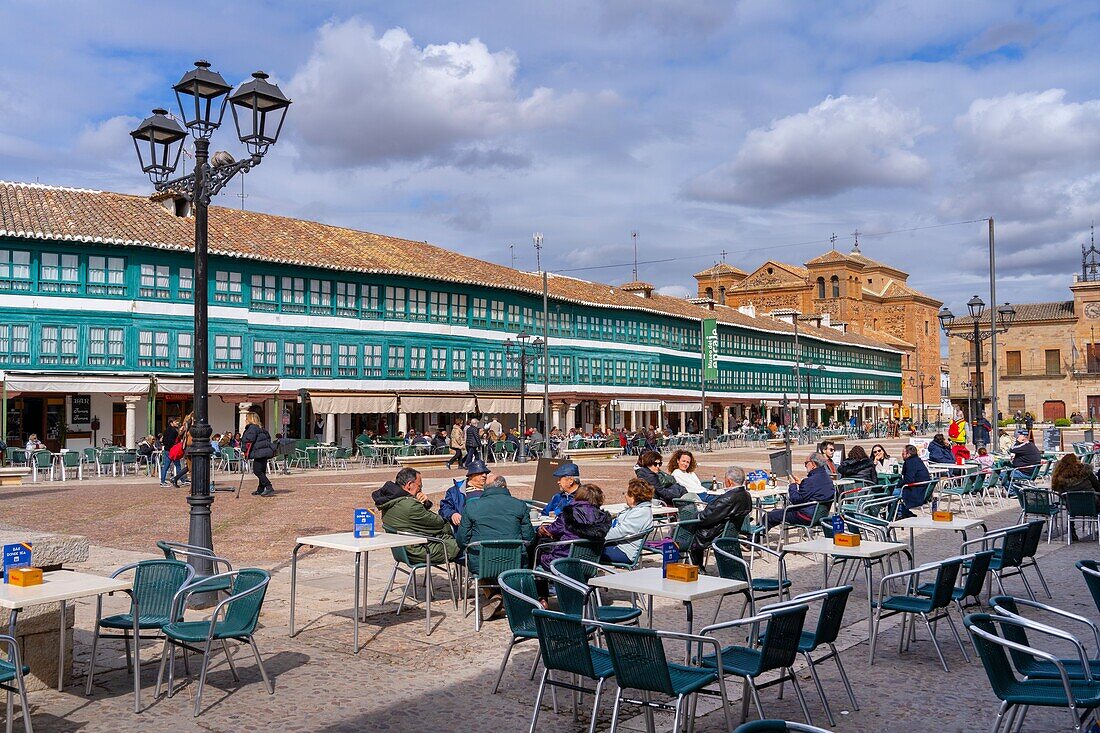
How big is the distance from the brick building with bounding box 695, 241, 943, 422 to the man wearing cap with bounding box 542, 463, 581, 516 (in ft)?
280

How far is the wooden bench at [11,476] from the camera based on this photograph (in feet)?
79.4

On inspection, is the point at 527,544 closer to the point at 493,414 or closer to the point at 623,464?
the point at 623,464

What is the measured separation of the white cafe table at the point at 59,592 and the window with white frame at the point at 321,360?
1265 inches

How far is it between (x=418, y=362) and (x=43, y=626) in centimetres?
3579

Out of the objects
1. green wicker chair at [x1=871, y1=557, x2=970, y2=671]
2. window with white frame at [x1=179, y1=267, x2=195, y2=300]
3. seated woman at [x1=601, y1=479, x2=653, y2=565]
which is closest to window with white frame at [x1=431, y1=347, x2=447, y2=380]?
window with white frame at [x1=179, y1=267, x2=195, y2=300]

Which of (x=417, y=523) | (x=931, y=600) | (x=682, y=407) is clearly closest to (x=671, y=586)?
(x=931, y=600)

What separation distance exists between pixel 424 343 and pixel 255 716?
36614mm

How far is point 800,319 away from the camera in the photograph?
86875 mm

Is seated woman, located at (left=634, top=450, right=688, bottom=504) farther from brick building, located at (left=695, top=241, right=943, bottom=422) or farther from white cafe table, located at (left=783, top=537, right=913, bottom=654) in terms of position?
brick building, located at (left=695, top=241, right=943, bottom=422)

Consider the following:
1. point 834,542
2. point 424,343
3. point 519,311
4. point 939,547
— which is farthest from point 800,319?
point 834,542

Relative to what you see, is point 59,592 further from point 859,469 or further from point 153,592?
point 859,469

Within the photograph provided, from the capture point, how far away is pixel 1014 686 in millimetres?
4793

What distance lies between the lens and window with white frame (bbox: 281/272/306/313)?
37.3 meters

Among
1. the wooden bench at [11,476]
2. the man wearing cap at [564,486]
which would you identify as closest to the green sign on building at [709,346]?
the wooden bench at [11,476]
